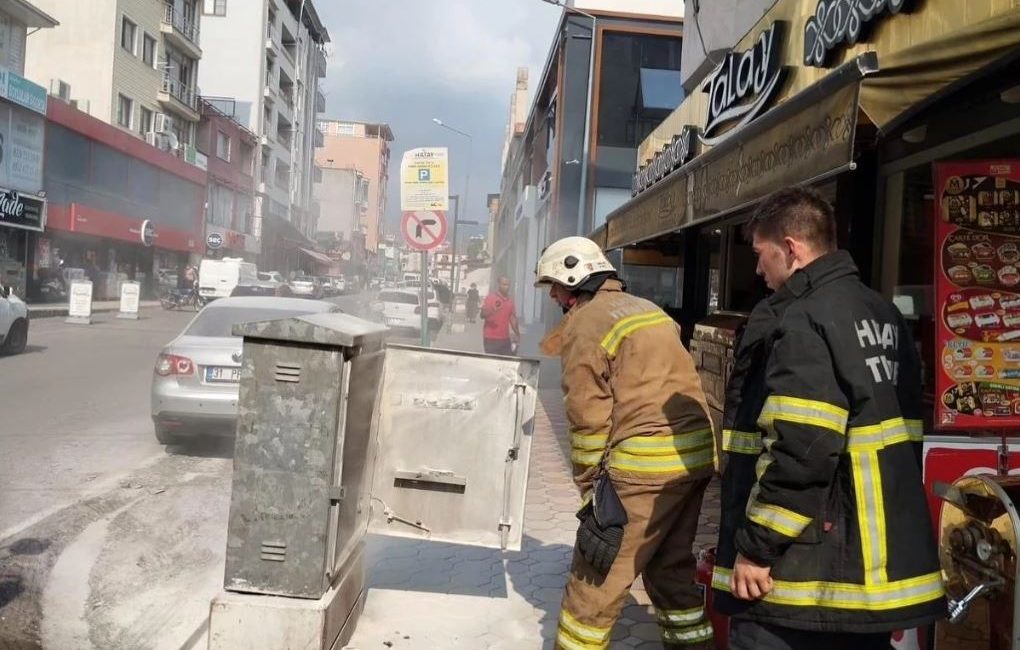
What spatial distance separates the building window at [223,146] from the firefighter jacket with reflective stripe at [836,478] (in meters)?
47.3

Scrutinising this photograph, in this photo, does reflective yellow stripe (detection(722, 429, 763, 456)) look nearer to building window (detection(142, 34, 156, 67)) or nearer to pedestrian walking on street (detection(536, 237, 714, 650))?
pedestrian walking on street (detection(536, 237, 714, 650))

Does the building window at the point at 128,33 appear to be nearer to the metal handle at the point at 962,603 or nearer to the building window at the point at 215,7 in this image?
the building window at the point at 215,7

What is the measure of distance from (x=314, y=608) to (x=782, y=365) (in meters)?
2.16

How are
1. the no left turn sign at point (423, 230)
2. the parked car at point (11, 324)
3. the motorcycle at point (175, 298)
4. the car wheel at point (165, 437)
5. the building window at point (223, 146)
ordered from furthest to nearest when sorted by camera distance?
the building window at point (223, 146), the motorcycle at point (175, 298), the parked car at point (11, 324), the no left turn sign at point (423, 230), the car wheel at point (165, 437)

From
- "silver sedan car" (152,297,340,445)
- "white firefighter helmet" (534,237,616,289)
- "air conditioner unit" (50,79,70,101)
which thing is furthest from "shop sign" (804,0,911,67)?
"air conditioner unit" (50,79,70,101)

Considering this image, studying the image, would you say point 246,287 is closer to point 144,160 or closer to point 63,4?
point 144,160

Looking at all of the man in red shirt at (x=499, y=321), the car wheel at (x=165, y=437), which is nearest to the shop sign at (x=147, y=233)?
the man in red shirt at (x=499, y=321)

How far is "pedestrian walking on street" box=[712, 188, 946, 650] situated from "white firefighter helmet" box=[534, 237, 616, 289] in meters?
1.06

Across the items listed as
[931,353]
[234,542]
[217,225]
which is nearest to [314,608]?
[234,542]

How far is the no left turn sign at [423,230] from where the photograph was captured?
9969mm

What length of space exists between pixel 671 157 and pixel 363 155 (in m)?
98.2

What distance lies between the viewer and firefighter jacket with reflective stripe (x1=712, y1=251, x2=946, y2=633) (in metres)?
1.98

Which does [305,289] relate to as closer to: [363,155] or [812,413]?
[812,413]

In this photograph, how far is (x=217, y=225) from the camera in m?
45.7
